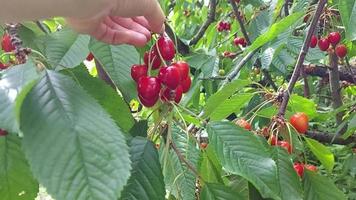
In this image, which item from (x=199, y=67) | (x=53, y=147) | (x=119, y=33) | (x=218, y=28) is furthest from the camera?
(x=218, y=28)

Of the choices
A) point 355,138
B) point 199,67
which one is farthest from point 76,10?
point 355,138

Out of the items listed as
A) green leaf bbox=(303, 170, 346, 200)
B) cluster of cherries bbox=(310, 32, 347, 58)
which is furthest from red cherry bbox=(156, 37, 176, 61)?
cluster of cherries bbox=(310, 32, 347, 58)

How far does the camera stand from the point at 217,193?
87cm

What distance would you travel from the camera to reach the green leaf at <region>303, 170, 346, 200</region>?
999 mm

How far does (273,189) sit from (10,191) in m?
0.40

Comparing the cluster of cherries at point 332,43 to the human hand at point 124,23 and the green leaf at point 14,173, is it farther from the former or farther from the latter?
the green leaf at point 14,173

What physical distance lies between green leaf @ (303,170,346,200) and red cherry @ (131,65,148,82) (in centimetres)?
39

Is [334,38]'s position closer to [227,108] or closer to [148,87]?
[227,108]

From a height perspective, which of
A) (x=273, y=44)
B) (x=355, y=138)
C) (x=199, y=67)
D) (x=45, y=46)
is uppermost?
(x=45, y=46)

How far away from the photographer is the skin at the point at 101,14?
60cm

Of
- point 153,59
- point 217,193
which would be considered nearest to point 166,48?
point 153,59

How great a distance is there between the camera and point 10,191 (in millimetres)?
791

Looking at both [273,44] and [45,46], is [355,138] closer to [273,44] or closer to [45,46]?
[273,44]

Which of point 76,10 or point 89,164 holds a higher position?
point 76,10
